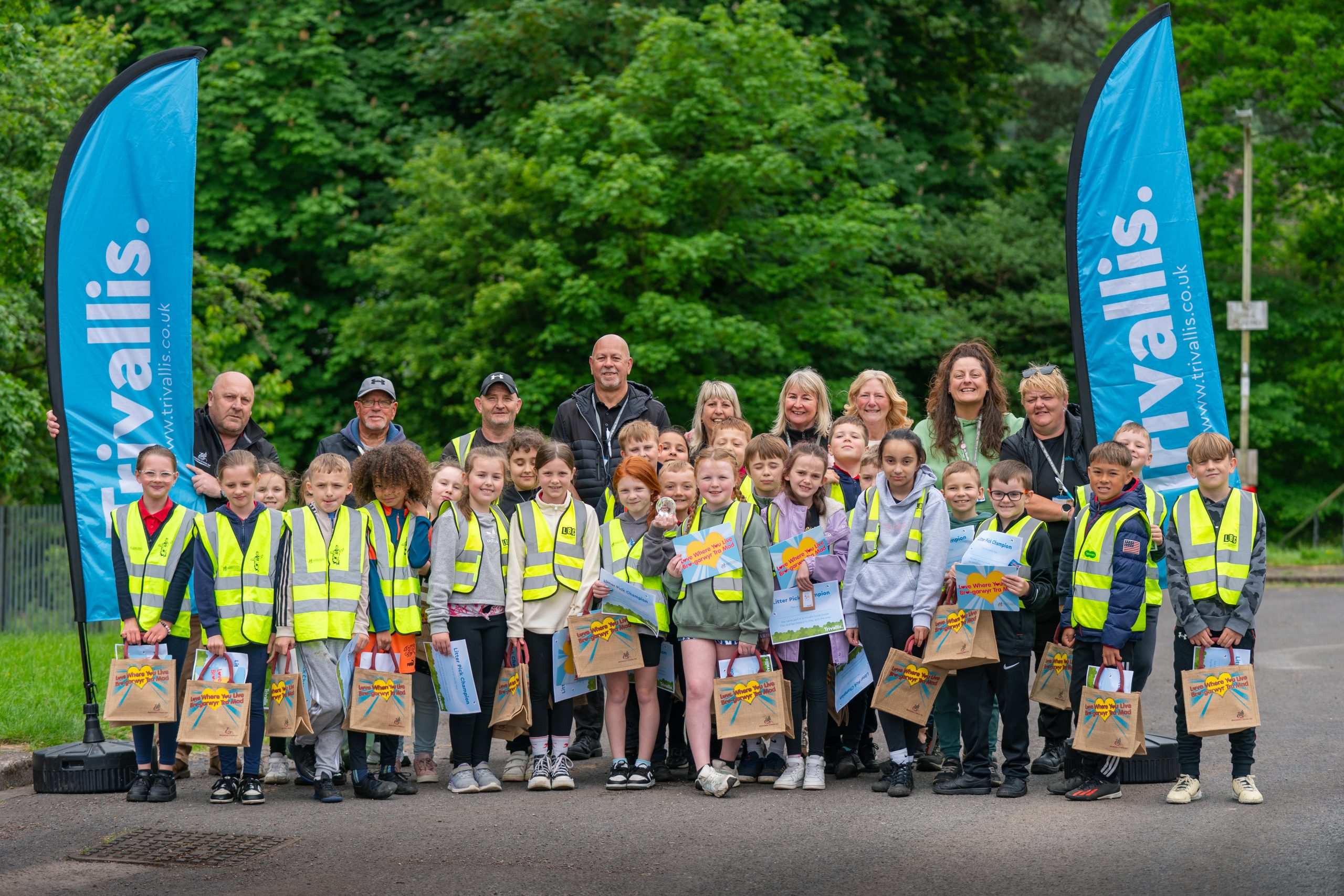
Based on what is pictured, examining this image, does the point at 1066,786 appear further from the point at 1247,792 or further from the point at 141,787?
the point at 141,787

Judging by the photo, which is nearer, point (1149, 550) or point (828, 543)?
point (1149, 550)

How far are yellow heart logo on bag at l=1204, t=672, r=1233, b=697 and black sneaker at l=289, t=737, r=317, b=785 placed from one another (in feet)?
14.6

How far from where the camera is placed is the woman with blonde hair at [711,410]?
850 cm

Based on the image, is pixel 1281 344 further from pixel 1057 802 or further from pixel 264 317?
pixel 1057 802

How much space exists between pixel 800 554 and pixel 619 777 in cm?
150

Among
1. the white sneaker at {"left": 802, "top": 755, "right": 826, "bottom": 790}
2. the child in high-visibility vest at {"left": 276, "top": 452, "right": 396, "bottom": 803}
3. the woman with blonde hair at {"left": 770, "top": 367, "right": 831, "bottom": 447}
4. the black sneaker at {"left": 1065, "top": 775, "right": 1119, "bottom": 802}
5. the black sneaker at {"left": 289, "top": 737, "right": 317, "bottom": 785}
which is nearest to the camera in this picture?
the black sneaker at {"left": 1065, "top": 775, "right": 1119, "bottom": 802}

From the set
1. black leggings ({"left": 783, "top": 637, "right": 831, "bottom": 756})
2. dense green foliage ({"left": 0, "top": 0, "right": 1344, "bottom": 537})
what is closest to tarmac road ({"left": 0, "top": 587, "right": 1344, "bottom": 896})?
black leggings ({"left": 783, "top": 637, "right": 831, "bottom": 756})

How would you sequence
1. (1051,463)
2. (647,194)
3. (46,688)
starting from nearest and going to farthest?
(1051,463), (46,688), (647,194)

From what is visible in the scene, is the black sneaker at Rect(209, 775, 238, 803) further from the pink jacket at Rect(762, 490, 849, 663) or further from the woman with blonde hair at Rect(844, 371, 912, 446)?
the woman with blonde hair at Rect(844, 371, 912, 446)

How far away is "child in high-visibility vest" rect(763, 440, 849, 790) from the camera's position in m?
7.41

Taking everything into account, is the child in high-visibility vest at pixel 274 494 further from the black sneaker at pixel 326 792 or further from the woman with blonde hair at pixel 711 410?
the woman with blonde hair at pixel 711 410

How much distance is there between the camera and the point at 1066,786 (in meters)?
7.12

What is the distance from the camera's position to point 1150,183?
789cm

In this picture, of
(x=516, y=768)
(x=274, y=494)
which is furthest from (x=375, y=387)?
(x=516, y=768)
